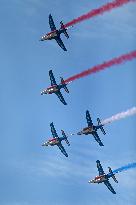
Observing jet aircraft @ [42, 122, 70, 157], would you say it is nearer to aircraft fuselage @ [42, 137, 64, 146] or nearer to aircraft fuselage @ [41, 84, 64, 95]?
aircraft fuselage @ [42, 137, 64, 146]

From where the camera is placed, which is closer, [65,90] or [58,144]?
[65,90]

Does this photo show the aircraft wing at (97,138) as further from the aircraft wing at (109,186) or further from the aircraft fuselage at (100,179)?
the aircraft wing at (109,186)

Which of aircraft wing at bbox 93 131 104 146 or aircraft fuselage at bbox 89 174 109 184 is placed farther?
aircraft fuselage at bbox 89 174 109 184

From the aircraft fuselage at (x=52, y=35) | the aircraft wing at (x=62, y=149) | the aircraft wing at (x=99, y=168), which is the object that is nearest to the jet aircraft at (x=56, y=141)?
the aircraft wing at (x=62, y=149)

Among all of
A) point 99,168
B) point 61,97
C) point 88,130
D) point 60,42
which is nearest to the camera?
point 60,42

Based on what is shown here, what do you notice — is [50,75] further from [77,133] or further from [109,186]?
[109,186]

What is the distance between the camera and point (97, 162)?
132 meters

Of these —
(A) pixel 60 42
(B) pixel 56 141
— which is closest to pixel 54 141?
(B) pixel 56 141

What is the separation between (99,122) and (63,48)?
16.1 metres

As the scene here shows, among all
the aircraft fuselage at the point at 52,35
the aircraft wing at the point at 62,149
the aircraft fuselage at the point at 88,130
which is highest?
the aircraft fuselage at the point at 52,35

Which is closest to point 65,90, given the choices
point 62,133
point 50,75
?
point 50,75

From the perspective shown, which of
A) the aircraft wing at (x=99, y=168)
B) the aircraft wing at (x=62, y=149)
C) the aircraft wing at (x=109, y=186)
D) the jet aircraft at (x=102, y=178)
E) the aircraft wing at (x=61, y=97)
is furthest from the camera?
the aircraft wing at (x=62, y=149)

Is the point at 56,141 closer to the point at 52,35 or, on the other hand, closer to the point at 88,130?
the point at 88,130

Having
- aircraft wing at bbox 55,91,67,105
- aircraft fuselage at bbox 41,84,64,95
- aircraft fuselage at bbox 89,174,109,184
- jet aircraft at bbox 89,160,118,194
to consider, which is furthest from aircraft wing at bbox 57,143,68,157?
aircraft fuselage at bbox 41,84,64,95
